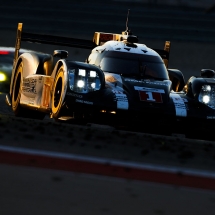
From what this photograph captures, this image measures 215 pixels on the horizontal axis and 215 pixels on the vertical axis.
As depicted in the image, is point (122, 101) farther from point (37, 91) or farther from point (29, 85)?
point (29, 85)

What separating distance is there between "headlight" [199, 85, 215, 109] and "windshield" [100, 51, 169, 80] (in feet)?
3.23

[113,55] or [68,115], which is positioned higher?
[113,55]

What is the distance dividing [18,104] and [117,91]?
2.71 meters

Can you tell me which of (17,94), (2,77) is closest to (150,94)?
(17,94)

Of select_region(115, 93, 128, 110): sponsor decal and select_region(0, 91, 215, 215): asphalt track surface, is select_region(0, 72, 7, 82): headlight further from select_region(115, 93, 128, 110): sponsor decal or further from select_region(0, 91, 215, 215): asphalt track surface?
select_region(0, 91, 215, 215): asphalt track surface

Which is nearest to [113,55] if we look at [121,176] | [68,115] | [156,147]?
[68,115]

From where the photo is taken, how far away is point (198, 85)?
468 inches

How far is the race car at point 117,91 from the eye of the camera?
11117 mm

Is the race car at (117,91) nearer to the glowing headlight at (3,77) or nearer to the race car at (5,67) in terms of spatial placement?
the race car at (5,67)

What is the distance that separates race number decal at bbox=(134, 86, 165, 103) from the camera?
11219mm

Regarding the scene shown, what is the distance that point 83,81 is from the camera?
1122 cm

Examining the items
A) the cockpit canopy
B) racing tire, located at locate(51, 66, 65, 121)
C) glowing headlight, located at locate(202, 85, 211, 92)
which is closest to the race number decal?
glowing headlight, located at locate(202, 85, 211, 92)

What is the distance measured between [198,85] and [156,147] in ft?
11.4

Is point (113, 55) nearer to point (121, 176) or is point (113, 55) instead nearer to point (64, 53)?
point (64, 53)
